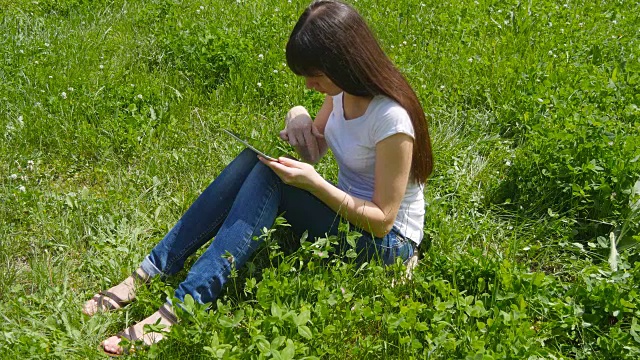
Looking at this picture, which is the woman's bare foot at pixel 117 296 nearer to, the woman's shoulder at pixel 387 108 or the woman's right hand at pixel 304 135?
the woman's right hand at pixel 304 135

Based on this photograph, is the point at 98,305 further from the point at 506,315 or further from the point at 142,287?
the point at 506,315

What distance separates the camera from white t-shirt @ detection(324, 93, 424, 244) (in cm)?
290

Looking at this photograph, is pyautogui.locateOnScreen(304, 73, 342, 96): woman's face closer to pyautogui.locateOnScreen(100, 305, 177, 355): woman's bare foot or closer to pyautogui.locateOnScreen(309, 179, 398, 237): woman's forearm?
pyautogui.locateOnScreen(309, 179, 398, 237): woman's forearm

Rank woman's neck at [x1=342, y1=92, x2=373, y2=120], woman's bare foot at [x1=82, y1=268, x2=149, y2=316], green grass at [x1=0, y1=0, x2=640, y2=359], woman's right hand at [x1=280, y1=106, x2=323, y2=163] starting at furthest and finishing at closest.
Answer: woman's right hand at [x1=280, y1=106, x2=323, y2=163], woman's bare foot at [x1=82, y1=268, x2=149, y2=316], woman's neck at [x1=342, y1=92, x2=373, y2=120], green grass at [x1=0, y1=0, x2=640, y2=359]

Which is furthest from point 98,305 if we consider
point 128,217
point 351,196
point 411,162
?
point 411,162

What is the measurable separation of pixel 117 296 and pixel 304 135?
114cm

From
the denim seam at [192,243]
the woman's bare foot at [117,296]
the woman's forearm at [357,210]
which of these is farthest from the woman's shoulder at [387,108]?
the woman's bare foot at [117,296]

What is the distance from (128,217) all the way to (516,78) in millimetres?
2655

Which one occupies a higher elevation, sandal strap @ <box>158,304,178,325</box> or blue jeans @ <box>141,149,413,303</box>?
blue jeans @ <box>141,149,413,303</box>

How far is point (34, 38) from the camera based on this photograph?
527cm

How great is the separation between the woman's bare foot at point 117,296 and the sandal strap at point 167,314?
0.96 ft

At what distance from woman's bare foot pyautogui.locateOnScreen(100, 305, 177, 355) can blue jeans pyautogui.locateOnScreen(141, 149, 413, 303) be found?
0.31 ft

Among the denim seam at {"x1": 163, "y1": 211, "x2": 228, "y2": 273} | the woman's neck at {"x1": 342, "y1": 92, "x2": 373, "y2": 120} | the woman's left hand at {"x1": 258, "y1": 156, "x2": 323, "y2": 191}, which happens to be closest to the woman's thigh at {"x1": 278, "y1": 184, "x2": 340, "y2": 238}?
the woman's left hand at {"x1": 258, "y1": 156, "x2": 323, "y2": 191}

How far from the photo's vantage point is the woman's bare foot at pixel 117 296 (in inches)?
124
